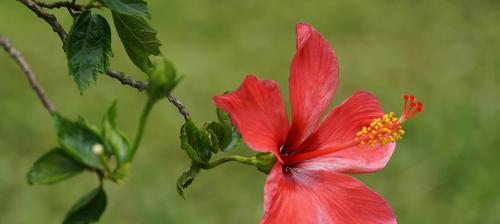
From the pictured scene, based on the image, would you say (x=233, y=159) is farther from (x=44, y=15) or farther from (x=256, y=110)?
(x=44, y=15)

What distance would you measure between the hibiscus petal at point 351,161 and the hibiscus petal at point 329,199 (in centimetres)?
2

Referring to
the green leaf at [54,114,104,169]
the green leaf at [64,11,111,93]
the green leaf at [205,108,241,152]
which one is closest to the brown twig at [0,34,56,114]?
the green leaf at [54,114,104,169]

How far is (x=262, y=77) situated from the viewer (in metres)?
4.36

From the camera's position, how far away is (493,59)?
4828mm

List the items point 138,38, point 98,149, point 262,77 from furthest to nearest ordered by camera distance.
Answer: point 262,77 → point 138,38 → point 98,149

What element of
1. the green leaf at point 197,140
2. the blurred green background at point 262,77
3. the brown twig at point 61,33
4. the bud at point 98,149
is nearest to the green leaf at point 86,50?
the brown twig at point 61,33

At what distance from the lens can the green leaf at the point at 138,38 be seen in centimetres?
101

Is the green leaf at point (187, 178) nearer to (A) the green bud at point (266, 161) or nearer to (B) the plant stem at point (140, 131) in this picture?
(A) the green bud at point (266, 161)

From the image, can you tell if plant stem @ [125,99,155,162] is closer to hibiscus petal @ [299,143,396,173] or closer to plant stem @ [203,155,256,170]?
plant stem @ [203,155,256,170]

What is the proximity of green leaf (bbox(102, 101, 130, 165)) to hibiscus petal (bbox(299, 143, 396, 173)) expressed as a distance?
0.32 meters

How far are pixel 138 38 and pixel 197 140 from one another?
0.16 m

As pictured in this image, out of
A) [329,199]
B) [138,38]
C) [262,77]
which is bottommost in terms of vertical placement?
[262,77]

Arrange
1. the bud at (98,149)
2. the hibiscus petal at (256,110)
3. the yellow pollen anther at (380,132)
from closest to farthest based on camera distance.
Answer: the bud at (98,149), the hibiscus petal at (256,110), the yellow pollen anther at (380,132)

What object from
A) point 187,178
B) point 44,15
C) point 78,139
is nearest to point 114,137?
point 78,139
